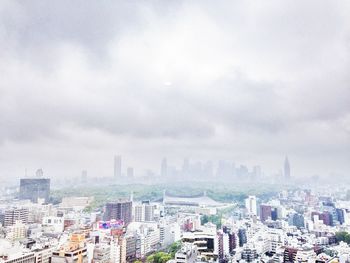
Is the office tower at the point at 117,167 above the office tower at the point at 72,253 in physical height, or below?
above

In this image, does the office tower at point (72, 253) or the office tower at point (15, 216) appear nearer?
the office tower at point (72, 253)

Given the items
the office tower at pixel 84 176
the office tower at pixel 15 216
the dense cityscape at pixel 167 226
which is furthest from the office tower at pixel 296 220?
the office tower at pixel 15 216

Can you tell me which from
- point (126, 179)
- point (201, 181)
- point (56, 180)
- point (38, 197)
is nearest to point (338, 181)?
point (201, 181)

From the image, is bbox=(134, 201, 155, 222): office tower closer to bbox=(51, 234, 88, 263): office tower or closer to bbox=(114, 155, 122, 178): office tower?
bbox=(114, 155, 122, 178): office tower

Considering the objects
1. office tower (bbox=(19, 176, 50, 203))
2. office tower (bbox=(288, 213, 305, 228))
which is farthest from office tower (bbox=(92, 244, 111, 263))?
office tower (bbox=(288, 213, 305, 228))

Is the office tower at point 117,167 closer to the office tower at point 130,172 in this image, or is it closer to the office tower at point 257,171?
the office tower at point 130,172

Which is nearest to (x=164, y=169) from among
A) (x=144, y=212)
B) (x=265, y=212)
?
(x=144, y=212)

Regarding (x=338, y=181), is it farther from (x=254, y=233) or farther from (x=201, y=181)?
(x=201, y=181)

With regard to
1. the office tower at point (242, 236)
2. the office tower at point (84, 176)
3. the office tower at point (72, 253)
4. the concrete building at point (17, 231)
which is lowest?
the office tower at point (242, 236)
